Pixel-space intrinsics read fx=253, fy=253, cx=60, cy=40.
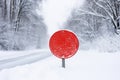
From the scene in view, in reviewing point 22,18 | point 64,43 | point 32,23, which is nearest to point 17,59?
point 64,43

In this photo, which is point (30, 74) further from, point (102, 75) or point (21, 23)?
point (21, 23)

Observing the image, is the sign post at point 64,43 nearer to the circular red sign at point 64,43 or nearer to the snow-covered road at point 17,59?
the circular red sign at point 64,43

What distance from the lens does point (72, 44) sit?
682 centimetres

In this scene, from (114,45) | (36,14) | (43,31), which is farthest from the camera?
(43,31)

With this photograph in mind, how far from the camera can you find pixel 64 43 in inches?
270

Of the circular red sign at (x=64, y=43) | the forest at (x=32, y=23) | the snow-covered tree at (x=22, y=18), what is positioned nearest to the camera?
the circular red sign at (x=64, y=43)

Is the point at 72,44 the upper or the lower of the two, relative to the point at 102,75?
upper

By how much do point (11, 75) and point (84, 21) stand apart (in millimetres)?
28488

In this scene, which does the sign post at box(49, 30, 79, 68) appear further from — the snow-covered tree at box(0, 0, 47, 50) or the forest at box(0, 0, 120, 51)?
the snow-covered tree at box(0, 0, 47, 50)

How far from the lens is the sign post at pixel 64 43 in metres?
6.80

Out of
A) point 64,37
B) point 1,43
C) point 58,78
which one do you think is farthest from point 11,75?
point 1,43

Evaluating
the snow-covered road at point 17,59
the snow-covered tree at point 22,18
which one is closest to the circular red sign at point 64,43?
the snow-covered road at point 17,59

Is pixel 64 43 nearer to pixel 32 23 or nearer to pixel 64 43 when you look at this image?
pixel 64 43

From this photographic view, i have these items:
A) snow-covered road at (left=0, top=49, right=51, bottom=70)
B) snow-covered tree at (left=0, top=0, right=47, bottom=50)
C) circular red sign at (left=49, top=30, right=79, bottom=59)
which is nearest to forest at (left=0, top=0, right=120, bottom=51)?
snow-covered tree at (left=0, top=0, right=47, bottom=50)
